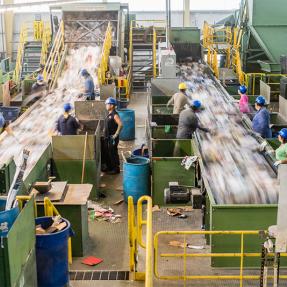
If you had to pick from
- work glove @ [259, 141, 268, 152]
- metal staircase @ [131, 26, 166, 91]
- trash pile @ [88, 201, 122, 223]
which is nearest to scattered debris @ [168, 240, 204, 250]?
trash pile @ [88, 201, 122, 223]

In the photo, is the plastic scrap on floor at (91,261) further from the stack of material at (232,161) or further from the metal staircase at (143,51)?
the metal staircase at (143,51)

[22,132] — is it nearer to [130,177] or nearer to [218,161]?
[130,177]

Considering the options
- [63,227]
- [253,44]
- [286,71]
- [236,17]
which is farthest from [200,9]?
[63,227]

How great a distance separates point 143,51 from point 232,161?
579 inches

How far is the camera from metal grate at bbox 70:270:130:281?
7.38 meters

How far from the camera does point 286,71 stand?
1900 centimetres

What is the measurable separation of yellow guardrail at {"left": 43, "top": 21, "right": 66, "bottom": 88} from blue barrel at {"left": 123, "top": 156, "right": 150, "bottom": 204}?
7.81 metres

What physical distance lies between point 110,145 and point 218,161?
3.09 metres

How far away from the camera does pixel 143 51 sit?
2339 cm

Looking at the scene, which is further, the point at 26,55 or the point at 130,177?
the point at 26,55

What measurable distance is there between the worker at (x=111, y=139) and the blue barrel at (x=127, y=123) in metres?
2.85

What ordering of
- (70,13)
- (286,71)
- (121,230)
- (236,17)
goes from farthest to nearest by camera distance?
(236,17) < (70,13) < (286,71) < (121,230)

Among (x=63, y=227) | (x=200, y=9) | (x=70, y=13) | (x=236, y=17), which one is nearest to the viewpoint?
(x=63, y=227)

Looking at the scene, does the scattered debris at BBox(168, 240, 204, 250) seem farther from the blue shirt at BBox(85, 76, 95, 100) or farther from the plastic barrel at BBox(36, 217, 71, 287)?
the blue shirt at BBox(85, 76, 95, 100)
